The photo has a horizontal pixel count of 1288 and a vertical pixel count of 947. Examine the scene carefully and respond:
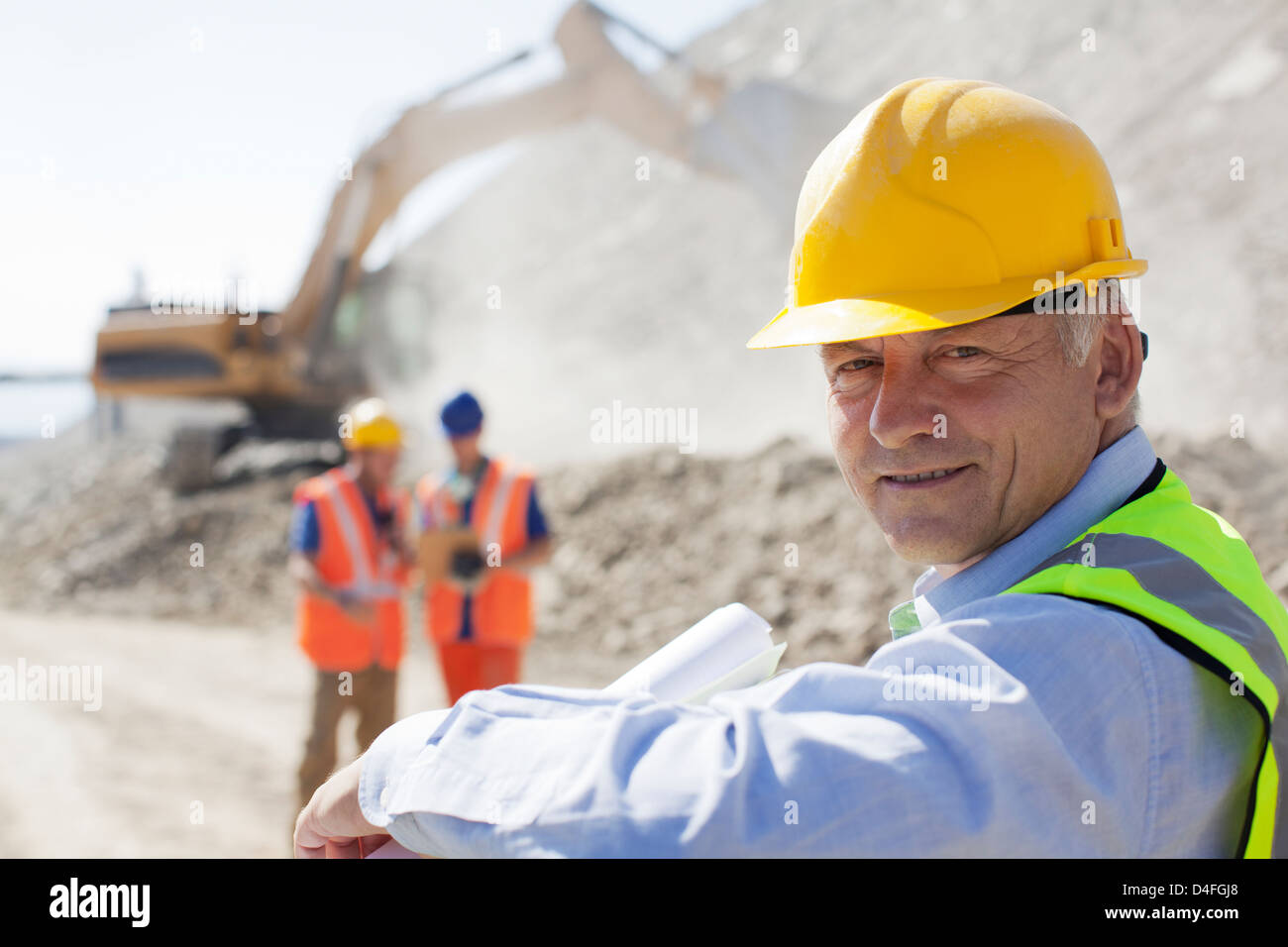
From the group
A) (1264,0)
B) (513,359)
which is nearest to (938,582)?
(1264,0)

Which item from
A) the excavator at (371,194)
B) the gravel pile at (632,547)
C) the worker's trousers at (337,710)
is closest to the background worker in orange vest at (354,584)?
the worker's trousers at (337,710)

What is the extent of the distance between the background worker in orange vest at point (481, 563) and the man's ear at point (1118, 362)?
15.0ft

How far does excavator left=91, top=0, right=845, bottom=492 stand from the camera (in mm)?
13820

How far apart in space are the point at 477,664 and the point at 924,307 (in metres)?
4.78

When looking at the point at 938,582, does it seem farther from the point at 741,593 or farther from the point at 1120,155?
the point at 1120,155

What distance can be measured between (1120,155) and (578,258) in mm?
14362

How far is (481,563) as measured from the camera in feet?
19.3

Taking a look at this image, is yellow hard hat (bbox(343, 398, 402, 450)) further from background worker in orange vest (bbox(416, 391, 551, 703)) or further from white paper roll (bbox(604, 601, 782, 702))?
white paper roll (bbox(604, 601, 782, 702))

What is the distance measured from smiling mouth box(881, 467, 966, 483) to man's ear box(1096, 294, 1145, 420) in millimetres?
228

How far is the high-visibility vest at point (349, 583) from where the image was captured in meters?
5.70

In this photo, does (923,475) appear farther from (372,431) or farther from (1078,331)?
(372,431)

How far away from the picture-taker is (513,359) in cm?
2216

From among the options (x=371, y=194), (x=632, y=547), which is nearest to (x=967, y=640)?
(x=632, y=547)
